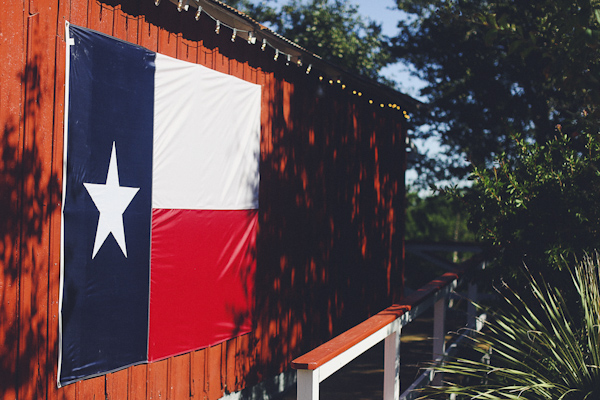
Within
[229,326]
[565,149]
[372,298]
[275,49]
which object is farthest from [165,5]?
[372,298]

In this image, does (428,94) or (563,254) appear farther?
(428,94)

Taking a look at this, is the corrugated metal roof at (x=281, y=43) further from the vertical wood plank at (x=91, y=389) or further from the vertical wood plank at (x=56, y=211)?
the vertical wood plank at (x=91, y=389)

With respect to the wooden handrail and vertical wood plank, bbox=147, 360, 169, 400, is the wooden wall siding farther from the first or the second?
the wooden handrail

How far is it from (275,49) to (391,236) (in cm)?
405

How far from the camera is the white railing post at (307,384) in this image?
275 cm

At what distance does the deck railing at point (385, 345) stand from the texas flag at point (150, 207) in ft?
5.73

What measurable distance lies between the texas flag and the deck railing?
1.75 metres

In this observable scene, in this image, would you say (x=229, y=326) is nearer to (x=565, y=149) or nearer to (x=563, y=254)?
(x=563, y=254)

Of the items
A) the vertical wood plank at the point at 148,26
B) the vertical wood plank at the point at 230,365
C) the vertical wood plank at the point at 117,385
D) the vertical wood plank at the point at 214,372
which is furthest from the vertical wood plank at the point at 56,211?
the vertical wood plank at the point at 230,365

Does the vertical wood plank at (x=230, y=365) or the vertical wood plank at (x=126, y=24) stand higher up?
the vertical wood plank at (x=126, y=24)

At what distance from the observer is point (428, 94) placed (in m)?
14.5

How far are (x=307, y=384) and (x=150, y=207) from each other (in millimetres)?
2365

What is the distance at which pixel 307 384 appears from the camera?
2.76m

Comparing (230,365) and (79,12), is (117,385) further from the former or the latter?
(79,12)
